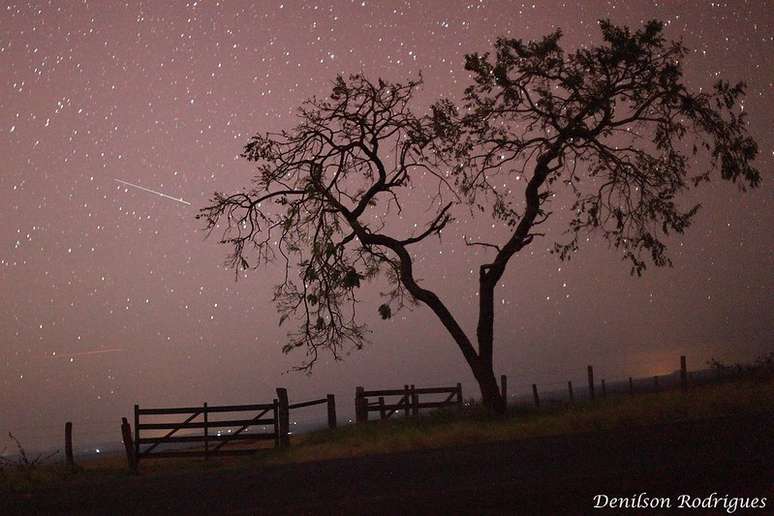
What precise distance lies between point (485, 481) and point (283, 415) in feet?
43.5

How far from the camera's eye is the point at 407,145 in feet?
74.5

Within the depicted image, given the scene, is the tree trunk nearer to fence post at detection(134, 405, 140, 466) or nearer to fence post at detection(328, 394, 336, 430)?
fence post at detection(328, 394, 336, 430)

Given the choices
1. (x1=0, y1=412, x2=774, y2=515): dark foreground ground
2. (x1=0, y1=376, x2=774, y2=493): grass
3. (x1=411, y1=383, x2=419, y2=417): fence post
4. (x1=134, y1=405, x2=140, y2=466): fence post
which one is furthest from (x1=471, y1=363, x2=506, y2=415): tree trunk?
(x1=134, y1=405, x2=140, y2=466): fence post

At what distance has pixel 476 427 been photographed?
18.9 metres

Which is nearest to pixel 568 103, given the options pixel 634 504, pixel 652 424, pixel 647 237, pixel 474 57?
pixel 474 57

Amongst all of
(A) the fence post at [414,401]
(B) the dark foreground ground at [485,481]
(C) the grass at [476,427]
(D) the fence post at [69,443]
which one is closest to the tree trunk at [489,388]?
(C) the grass at [476,427]

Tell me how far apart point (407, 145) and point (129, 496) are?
1395 cm

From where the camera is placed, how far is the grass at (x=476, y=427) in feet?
53.4

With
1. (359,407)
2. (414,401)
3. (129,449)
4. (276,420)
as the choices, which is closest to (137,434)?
(129,449)

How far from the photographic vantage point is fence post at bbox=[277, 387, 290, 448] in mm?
22188

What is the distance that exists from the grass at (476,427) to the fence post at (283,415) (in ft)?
2.27

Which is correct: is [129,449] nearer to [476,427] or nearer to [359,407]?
[359,407]

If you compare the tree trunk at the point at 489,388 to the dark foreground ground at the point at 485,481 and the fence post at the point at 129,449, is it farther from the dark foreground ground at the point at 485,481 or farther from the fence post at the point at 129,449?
the fence post at the point at 129,449

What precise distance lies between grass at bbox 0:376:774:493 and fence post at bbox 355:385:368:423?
3.58m
